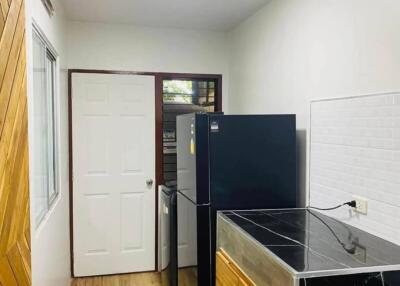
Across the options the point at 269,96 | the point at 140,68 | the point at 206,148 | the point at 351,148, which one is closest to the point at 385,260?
the point at 351,148

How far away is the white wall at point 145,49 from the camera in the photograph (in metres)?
3.86

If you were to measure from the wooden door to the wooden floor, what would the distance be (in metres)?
2.33

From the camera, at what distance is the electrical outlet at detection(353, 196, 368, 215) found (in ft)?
6.77

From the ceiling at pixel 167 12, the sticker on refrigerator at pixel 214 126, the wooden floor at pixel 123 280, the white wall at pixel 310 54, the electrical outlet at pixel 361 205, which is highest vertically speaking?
the ceiling at pixel 167 12

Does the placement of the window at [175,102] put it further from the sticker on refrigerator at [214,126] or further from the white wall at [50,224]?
the sticker on refrigerator at [214,126]

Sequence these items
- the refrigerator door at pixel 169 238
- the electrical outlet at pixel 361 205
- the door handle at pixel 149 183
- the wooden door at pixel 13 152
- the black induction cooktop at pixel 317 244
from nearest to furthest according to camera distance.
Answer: the wooden door at pixel 13 152 < the black induction cooktop at pixel 317 244 < the electrical outlet at pixel 361 205 < the refrigerator door at pixel 169 238 < the door handle at pixel 149 183

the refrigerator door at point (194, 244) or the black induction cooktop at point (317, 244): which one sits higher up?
the black induction cooktop at point (317, 244)

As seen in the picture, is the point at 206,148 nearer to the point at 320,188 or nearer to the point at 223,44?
the point at 320,188

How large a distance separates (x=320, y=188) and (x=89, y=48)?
2657 millimetres

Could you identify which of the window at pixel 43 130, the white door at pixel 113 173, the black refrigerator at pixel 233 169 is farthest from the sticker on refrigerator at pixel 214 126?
the white door at pixel 113 173

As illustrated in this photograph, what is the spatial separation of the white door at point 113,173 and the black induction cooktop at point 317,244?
1785 millimetres

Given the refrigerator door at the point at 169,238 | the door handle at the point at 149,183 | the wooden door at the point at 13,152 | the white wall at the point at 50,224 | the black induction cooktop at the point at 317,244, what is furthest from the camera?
the door handle at the point at 149,183

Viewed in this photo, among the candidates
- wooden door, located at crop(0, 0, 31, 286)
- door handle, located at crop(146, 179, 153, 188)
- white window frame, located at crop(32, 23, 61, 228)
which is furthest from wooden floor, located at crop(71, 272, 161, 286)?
wooden door, located at crop(0, 0, 31, 286)

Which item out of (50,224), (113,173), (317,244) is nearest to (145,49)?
(113,173)
